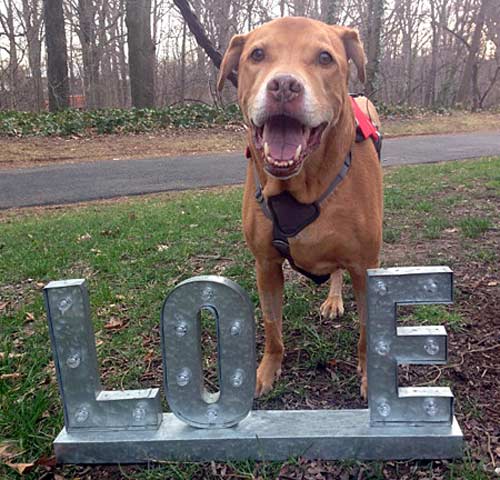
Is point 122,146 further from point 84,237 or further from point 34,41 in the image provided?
point 34,41

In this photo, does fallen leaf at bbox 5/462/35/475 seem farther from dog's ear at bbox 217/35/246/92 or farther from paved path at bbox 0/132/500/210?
paved path at bbox 0/132/500/210

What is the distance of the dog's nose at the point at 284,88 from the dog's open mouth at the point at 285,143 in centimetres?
10

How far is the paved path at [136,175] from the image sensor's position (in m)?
8.55

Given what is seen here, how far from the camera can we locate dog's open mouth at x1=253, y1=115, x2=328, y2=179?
213cm

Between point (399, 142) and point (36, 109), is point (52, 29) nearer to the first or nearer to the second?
point (36, 109)

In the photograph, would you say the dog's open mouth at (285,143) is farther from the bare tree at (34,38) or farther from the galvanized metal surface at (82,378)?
the bare tree at (34,38)

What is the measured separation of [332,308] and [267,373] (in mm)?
889

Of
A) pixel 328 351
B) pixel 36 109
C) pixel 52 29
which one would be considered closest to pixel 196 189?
pixel 328 351

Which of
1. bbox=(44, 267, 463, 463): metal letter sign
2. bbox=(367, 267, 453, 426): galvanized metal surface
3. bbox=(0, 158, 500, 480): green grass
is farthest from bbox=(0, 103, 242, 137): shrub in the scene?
bbox=(367, 267, 453, 426): galvanized metal surface

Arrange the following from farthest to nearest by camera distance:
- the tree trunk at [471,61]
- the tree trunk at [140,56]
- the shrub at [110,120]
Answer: the tree trunk at [471,61]
the tree trunk at [140,56]
the shrub at [110,120]

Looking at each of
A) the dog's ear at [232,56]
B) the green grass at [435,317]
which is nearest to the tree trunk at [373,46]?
the green grass at [435,317]

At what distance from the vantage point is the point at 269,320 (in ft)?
9.34

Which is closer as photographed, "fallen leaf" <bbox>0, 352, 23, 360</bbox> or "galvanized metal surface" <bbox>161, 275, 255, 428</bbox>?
"galvanized metal surface" <bbox>161, 275, 255, 428</bbox>

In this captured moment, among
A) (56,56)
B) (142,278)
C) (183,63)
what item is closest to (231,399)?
(142,278)
